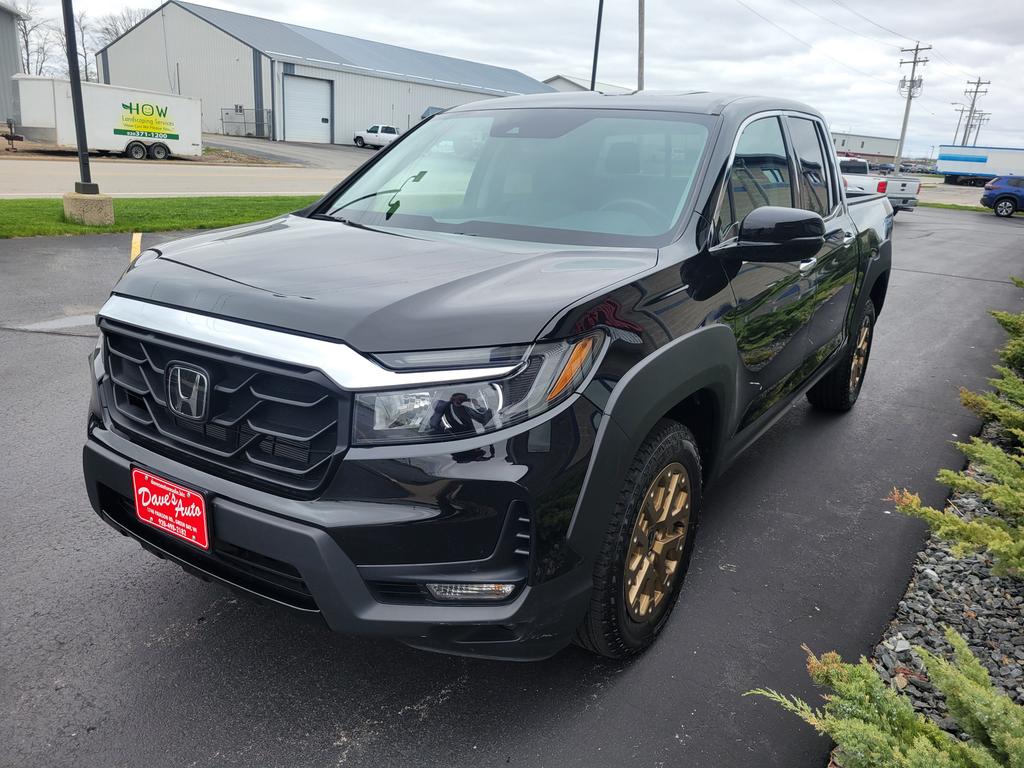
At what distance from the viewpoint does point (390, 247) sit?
2781 mm

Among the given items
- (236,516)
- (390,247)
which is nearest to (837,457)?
(390,247)

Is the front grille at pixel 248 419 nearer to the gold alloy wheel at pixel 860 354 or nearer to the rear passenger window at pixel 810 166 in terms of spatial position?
the rear passenger window at pixel 810 166

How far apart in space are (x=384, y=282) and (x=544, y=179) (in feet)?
4.06

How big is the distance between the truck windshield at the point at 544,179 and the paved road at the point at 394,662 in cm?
151

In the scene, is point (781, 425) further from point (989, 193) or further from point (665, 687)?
point (989, 193)

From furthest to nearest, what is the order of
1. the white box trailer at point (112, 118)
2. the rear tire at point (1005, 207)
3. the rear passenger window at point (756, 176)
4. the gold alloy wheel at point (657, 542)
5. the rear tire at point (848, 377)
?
1. the rear tire at point (1005, 207)
2. the white box trailer at point (112, 118)
3. the rear tire at point (848, 377)
4. the rear passenger window at point (756, 176)
5. the gold alloy wheel at point (657, 542)

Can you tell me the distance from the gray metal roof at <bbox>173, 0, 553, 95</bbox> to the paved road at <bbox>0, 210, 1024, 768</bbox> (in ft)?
154

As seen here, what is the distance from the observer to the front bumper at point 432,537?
6.56 ft

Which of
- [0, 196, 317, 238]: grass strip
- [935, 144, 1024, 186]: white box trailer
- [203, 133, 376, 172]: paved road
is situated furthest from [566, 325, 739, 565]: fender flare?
[935, 144, 1024, 186]: white box trailer

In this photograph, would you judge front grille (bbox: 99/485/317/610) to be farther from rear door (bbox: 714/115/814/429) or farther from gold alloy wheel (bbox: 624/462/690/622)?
rear door (bbox: 714/115/814/429)

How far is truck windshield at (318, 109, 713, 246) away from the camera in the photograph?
303 centimetres

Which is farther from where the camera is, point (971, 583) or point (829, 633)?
point (971, 583)

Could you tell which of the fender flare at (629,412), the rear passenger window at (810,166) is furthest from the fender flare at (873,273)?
the fender flare at (629,412)

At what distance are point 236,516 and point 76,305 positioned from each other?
6.19 metres
